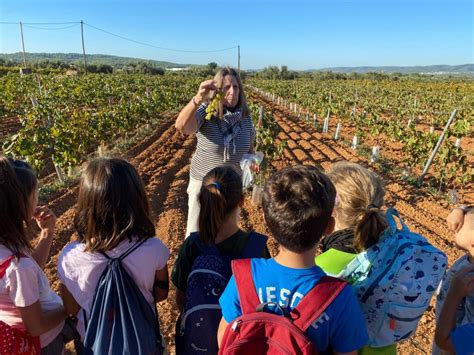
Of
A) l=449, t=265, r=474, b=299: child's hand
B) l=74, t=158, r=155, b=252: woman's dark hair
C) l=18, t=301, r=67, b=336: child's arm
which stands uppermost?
l=74, t=158, r=155, b=252: woman's dark hair

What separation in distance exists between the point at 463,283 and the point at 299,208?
2.70ft

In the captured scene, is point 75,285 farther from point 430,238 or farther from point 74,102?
point 74,102

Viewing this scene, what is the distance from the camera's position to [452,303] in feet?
5.39

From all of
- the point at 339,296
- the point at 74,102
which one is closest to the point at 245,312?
the point at 339,296

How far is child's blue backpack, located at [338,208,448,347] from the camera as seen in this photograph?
1.55 m

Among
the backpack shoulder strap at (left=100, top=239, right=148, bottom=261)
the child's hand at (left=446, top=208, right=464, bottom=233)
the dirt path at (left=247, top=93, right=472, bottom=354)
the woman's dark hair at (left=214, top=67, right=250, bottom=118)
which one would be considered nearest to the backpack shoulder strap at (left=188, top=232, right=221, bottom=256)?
the backpack shoulder strap at (left=100, top=239, right=148, bottom=261)

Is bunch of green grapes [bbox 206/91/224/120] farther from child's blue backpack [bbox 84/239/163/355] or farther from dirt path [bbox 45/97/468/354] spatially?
dirt path [bbox 45/97/468/354]

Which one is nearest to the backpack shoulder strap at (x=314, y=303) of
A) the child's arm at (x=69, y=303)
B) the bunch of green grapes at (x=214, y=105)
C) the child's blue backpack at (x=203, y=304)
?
the child's blue backpack at (x=203, y=304)

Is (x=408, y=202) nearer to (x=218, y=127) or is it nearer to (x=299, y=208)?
(x=218, y=127)

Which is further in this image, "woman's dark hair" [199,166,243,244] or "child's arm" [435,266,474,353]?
"woman's dark hair" [199,166,243,244]

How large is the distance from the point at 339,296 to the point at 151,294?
920 mm

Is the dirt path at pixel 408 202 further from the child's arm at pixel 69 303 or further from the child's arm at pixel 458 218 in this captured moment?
the child's arm at pixel 69 303

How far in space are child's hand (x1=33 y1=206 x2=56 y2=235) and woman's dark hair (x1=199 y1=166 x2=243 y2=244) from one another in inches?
32.7

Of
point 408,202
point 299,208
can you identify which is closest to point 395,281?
point 299,208
